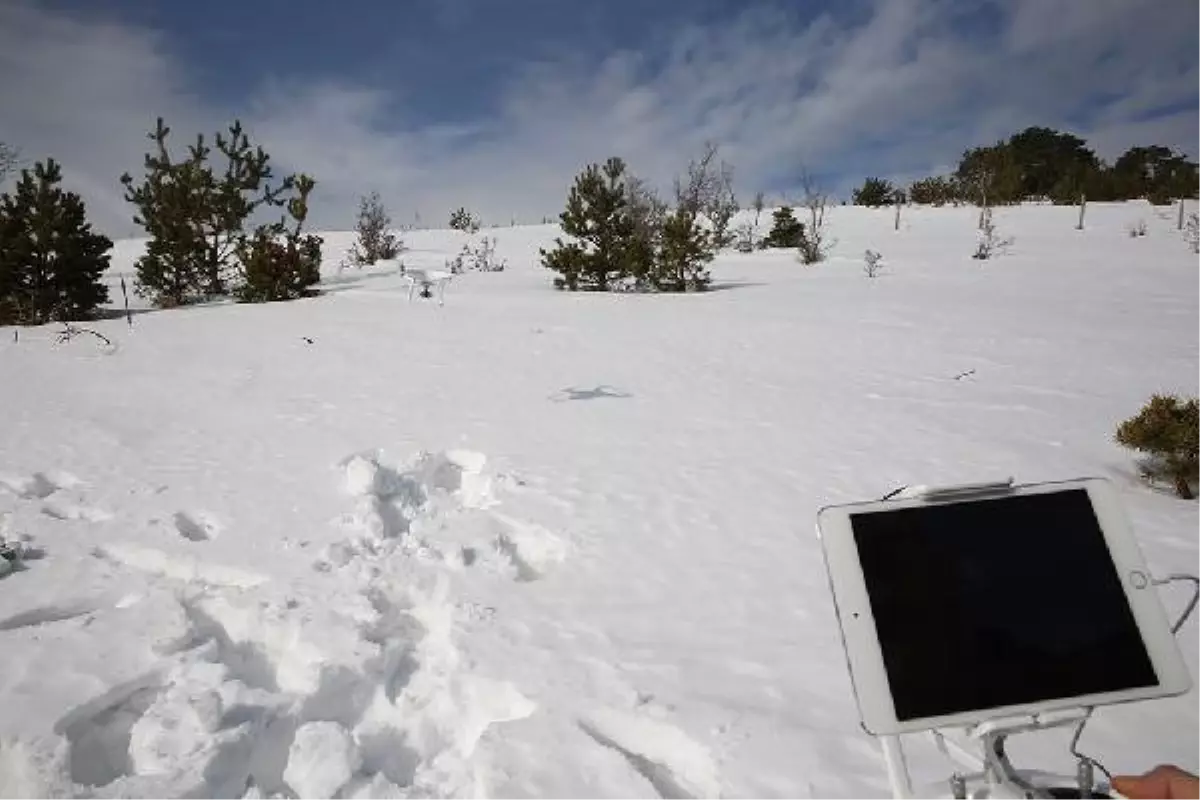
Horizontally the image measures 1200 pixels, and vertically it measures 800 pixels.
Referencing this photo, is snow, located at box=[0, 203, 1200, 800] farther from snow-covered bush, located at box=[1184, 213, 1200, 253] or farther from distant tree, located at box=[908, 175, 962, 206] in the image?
distant tree, located at box=[908, 175, 962, 206]

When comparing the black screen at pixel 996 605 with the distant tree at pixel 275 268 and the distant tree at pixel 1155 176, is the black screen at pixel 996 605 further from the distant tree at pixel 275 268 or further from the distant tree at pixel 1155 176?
the distant tree at pixel 1155 176

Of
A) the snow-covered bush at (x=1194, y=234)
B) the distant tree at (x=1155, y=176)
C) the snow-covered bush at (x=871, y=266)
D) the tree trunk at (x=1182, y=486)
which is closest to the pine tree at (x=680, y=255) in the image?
the snow-covered bush at (x=871, y=266)

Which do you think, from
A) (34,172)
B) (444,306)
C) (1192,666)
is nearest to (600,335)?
(444,306)

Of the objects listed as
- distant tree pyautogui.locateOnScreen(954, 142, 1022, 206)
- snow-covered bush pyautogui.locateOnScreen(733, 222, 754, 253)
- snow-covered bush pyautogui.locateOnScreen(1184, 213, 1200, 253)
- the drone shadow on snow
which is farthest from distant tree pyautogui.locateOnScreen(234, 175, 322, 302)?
distant tree pyautogui.locateOnScreen(954, 142, 1022, 206)

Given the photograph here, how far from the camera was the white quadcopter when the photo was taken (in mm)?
1344

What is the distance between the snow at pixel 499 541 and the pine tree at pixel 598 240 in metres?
6.42

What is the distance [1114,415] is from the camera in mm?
7000

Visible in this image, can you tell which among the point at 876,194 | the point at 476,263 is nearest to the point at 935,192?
the point at 876,194

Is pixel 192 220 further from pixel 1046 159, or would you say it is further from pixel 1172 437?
pixel 1046 159

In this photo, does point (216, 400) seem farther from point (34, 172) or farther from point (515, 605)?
point (34, 172)

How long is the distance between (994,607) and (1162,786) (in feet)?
1.54

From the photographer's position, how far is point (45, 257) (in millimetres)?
14914

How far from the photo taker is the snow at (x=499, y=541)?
282cm

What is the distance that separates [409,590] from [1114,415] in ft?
23.3
